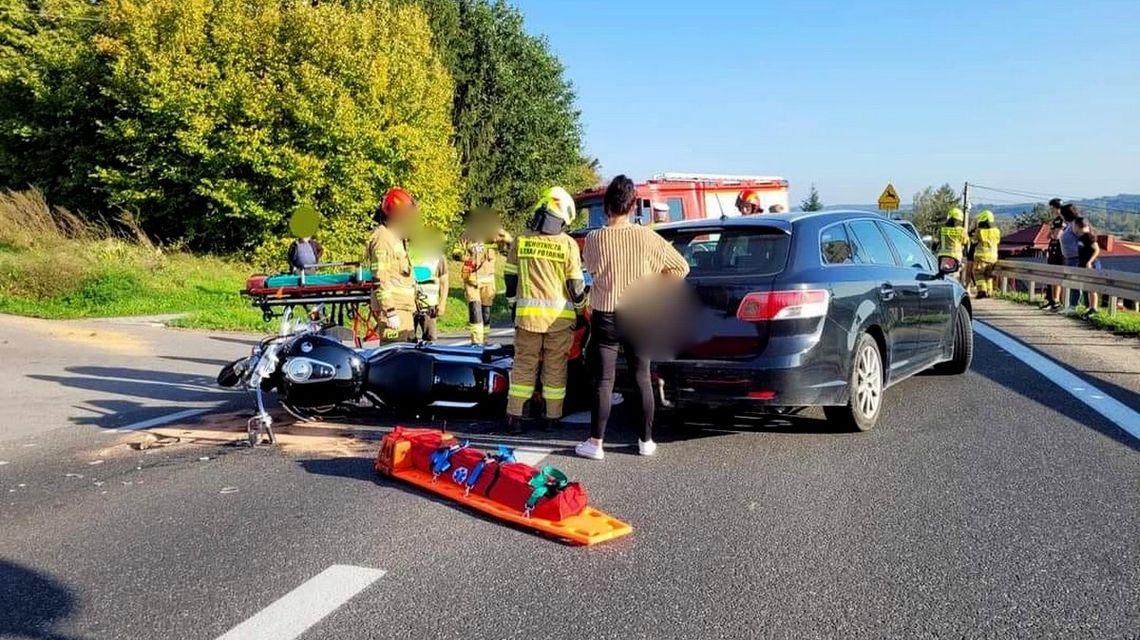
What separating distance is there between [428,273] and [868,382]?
4279 mm

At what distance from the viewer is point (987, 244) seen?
17.5 metres

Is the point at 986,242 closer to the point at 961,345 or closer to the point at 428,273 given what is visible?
the point at 961,345

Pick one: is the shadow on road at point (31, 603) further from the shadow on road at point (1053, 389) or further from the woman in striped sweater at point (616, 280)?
the shadow on road at point (1053, 389)

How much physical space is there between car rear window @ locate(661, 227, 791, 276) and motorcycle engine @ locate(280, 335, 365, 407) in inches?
99.5

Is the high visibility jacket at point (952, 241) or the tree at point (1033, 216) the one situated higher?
the tree at point (1033, 216)

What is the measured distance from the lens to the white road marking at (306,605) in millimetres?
3072

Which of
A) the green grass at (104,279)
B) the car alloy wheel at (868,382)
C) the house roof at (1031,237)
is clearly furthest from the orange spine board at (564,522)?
the house roof at (1031,237)

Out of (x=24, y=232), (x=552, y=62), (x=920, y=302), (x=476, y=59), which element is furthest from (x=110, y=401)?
(x=552, y=62)

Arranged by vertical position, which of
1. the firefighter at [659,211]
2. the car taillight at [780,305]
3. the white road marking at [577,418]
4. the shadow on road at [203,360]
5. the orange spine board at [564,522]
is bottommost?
the orange spine board at [564,522]

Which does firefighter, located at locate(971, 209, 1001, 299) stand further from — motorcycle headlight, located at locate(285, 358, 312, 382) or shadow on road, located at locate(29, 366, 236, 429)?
motorcycle headlight, located at locate(285, 358, 312, 382)

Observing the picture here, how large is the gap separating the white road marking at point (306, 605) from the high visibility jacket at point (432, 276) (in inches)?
180

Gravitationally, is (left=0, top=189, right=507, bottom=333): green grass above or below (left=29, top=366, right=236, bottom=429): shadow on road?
above

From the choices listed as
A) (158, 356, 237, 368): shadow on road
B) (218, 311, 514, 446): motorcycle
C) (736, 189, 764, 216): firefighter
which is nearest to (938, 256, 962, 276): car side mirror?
(218, 311, 514, 446): motorcycle

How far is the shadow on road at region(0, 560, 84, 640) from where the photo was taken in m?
3.12
